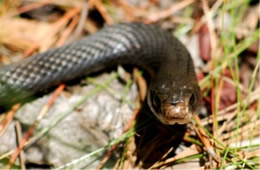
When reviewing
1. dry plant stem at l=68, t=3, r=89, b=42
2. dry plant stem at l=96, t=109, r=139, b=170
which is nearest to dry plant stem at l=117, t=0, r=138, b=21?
dry plant stem at l=68, t=3, r=89, b=42

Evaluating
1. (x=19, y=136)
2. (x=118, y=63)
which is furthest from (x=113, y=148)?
(x=118, y=63)

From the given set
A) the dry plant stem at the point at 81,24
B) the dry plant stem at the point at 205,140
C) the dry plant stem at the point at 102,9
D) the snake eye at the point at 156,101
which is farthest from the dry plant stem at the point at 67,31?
the dry plant stem at the point at 205,140

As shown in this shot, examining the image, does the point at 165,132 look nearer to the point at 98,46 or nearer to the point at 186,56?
the point at 186,56

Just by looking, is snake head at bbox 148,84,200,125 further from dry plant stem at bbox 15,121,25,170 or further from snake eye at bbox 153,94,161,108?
dry plant stem at bbox 15,121,25,170

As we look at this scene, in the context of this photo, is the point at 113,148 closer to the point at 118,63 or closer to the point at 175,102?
the point at 175,102

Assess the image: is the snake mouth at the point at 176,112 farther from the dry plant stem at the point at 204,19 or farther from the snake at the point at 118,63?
the dry plant stem at the point at 204,19

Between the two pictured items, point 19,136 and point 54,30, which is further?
point 54,30
